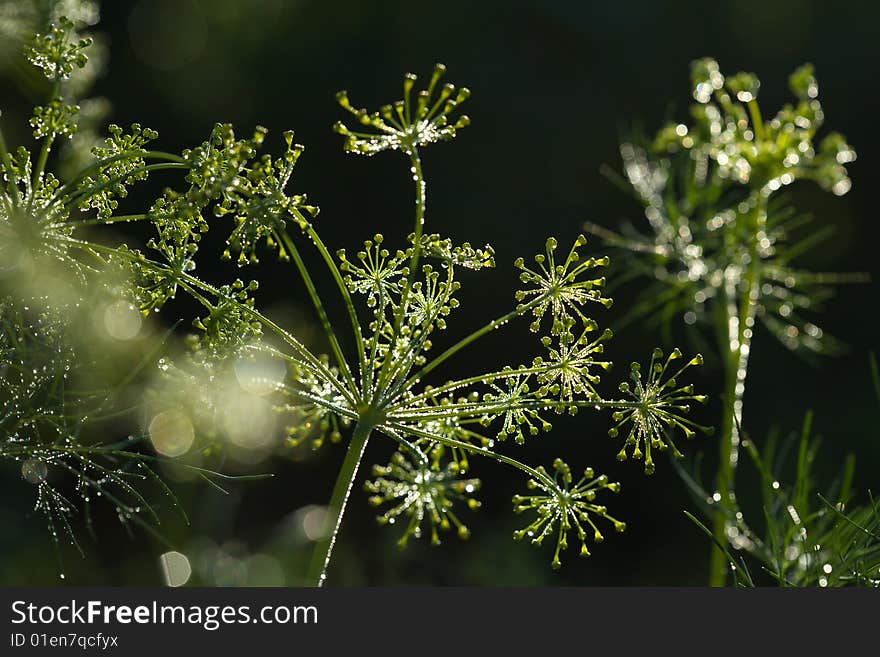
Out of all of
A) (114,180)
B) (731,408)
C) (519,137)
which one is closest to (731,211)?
(731,408)

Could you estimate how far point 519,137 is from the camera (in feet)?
16.6

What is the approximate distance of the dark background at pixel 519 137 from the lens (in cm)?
425

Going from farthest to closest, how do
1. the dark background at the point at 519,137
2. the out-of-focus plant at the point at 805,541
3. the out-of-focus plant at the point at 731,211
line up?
1. the dark background at the point at 519,137
2. the out-of-focus plant at the point at 731,211
3. the out-of-focus plant at the point at 805,541

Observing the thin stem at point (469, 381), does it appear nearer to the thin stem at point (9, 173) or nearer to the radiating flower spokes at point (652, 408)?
the radiating flower spokes at point (652, 408)

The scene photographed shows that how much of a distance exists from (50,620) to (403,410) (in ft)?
1.02

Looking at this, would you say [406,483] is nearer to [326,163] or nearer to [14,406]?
[14,406]

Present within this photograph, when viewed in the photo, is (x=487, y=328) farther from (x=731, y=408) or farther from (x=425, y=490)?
(x=731, y=408)

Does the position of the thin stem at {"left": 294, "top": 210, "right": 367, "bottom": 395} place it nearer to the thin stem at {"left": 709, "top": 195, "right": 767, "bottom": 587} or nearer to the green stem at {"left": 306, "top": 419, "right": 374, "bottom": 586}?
the green stem at {"left": 306, "top": 419, "right": 374, "bottom": 586}

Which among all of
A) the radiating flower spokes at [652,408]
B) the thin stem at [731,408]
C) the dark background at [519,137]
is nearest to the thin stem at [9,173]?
the radiating flower spokes at [652,408]

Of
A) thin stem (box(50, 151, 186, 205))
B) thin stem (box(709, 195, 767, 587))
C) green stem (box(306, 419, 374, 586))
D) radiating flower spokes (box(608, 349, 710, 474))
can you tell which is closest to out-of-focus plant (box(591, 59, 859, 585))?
thin stem (box(709, 195, 767, 587))

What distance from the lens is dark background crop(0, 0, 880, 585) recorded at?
4.25 meters

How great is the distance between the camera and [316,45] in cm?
518

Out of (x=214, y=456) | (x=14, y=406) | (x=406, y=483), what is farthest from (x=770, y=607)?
(x=14, y=406)

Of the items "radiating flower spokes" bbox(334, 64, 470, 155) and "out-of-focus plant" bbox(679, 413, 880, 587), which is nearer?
"radiating flower spokes" bbox(334, 64, 470, 155)
